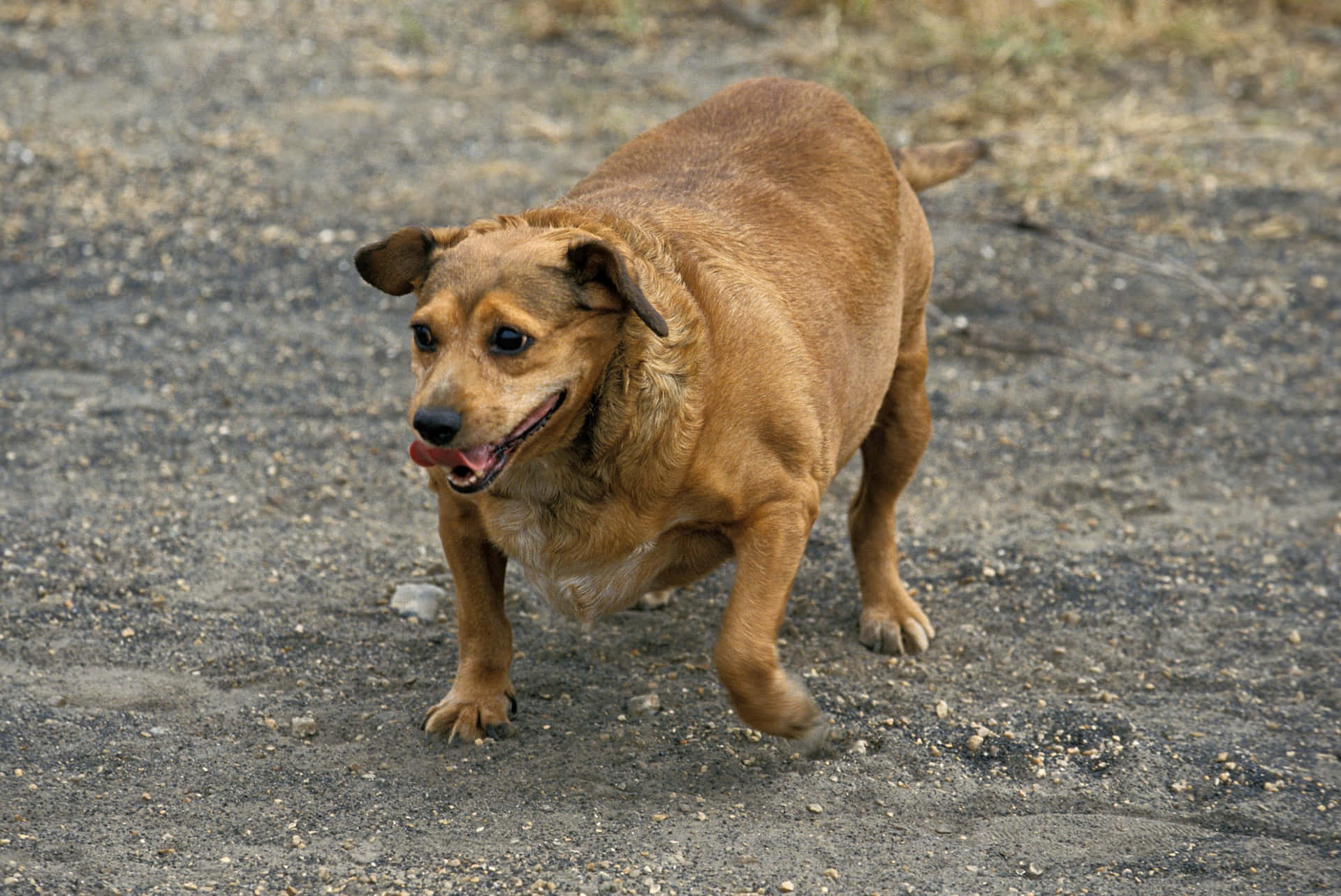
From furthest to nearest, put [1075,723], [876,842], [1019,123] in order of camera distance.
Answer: [1019,123] → [1075,723] → [876,842]

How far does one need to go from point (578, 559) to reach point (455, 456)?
0.67 metres

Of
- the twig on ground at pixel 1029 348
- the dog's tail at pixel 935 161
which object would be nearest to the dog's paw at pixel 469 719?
the dog's tail at pixel 935 161

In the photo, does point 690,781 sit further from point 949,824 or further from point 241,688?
point 241,688

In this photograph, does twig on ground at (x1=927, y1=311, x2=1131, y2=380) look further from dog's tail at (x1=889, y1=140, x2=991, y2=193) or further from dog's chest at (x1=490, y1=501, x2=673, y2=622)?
dog's chest at (x1=490, y1=501, x2=673, y2=622)

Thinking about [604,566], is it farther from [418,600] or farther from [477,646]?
[418,600]

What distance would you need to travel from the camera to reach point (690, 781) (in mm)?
4371

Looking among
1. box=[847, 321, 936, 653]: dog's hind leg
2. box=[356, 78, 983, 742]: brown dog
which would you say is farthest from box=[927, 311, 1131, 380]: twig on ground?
box=[356, 78, 983, 742]: brown dog

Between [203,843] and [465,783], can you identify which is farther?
[465,783]

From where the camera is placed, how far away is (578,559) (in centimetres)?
417

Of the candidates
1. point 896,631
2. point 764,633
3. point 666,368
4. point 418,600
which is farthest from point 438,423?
point 896,631

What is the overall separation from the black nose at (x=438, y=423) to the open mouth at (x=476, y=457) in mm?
53

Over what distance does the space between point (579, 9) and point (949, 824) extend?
8.39 meters

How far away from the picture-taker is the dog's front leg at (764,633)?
4129 mm

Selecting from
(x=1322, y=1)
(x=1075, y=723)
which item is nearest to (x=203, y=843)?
(x=1075, y=723)
